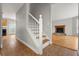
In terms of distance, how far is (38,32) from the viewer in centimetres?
157

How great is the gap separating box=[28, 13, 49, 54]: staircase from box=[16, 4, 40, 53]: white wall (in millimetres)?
52

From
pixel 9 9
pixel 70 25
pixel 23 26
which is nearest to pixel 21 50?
pixel 23 26

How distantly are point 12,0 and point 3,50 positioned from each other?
609 millimetres

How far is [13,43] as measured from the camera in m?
1.56

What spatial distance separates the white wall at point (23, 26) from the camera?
1554 millimetres

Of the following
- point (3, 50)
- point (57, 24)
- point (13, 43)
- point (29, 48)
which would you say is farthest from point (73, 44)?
point (3, 50)

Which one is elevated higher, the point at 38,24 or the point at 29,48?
the point at 38,24

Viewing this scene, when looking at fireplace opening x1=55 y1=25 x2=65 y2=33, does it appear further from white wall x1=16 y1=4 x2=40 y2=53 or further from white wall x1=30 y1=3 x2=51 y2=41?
white wall x1=16 y1=4 x2=40 y2=53

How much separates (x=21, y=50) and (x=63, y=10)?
27.7 inches

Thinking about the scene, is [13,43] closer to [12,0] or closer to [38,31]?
[38,31]

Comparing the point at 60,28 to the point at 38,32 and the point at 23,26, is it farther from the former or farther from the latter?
the point at 23,26

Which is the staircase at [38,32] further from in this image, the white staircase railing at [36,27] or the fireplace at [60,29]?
the fireplace at [60,29]

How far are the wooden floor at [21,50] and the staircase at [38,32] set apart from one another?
74mm

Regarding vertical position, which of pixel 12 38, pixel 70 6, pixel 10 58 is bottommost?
pixel 10 58
